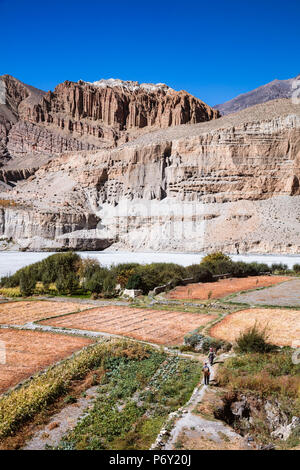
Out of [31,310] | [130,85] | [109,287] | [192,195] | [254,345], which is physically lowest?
[31,310]

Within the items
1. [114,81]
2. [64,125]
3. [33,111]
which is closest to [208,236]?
[64,125]

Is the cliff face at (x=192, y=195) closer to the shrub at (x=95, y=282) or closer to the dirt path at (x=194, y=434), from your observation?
the shrub at (x=95, y=282)

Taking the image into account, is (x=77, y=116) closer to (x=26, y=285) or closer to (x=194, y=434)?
(x=26, y=285)

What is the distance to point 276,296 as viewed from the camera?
21.7 metres

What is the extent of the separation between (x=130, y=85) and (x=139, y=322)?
123230 mm

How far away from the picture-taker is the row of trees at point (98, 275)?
2386 cm

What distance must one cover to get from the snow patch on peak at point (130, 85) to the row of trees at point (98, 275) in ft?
335

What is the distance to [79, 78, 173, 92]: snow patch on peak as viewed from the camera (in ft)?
394

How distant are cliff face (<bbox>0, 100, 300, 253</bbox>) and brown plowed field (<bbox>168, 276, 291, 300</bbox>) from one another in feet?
60.7

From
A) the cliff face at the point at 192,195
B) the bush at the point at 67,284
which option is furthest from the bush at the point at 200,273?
the cliff face at the point at 192,195

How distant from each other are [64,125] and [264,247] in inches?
2990

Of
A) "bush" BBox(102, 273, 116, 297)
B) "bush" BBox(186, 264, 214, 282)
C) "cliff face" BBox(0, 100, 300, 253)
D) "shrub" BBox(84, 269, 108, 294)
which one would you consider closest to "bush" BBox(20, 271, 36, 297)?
"shrub" BBox(84, 269, 108, 294)

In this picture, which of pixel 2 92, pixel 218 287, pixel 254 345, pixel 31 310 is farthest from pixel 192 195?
pixel 2 92
